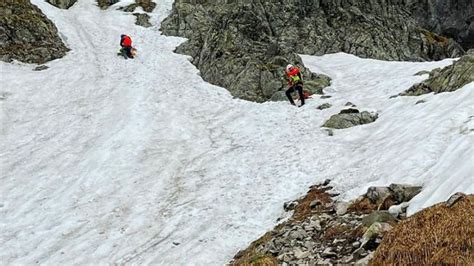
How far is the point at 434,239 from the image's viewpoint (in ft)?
25.2

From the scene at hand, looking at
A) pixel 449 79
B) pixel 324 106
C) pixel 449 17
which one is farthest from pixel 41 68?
pixel 449 17

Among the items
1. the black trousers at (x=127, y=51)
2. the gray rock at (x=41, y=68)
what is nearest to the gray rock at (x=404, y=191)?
the black trousers at (x=127, y=51)

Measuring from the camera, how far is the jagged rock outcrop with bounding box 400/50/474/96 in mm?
19756

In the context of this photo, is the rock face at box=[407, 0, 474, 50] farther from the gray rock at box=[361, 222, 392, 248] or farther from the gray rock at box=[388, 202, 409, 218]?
the gray rock at box=[361, 222, 392, 248]

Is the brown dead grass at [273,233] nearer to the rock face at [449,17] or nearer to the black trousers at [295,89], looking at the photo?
the black trousers at [295,89]

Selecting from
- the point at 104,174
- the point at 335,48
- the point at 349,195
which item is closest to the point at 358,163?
the point at 349,195

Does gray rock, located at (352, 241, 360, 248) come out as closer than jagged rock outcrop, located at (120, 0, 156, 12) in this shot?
Yes

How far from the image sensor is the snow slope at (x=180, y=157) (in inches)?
536

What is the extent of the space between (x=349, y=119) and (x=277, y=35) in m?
24.0

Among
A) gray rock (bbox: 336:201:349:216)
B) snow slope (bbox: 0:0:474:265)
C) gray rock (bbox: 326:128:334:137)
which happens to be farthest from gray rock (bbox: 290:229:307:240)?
gray rock (bbox: 326:128:334:137)

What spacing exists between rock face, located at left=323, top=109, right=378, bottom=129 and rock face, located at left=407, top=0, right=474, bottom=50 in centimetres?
5592

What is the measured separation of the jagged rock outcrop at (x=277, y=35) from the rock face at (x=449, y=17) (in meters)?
19.9

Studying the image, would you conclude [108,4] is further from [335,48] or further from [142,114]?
[142,114]

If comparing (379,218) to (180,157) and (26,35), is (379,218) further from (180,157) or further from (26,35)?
(26,35)
